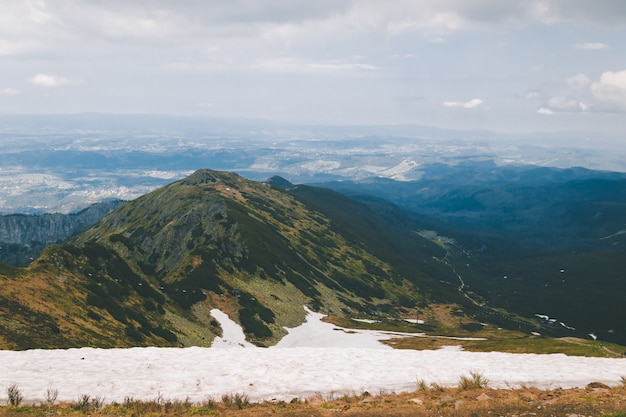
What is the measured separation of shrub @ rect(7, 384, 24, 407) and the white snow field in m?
0.38

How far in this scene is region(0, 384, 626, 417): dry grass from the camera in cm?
2288

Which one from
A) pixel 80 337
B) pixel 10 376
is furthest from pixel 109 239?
pixel 10 376

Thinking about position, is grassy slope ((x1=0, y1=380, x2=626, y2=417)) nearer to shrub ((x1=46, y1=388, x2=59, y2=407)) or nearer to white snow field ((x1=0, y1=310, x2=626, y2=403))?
shrub ((x1=46, y1=388, x2=59, y2=407))

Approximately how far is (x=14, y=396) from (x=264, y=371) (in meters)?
14.8

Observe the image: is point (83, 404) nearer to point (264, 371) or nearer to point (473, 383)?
point (264, 371)

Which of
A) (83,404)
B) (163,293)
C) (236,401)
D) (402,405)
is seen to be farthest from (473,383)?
(163,293)

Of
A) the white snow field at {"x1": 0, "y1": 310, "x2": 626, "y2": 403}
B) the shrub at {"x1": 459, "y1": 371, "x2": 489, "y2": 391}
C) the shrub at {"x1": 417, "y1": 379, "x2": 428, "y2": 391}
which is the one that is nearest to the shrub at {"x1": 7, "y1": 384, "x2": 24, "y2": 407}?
the white snow field at {"x1": 0, "y1": 310, "x2": 626, "y2": 403}

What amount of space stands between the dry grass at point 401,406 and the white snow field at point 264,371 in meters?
1.40

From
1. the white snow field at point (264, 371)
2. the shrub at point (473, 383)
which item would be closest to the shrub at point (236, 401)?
the white snow field at point (264, 371)

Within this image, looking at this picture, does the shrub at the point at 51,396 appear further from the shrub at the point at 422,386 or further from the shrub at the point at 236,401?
the shrub at the point at 422,386

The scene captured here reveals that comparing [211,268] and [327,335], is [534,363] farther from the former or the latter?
[211,268]

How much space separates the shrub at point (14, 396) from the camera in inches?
939

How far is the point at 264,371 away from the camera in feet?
102

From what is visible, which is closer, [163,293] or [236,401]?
[236,401]
